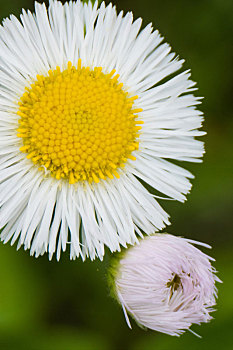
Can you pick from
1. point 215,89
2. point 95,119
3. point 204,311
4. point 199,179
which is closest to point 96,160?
point 95,119

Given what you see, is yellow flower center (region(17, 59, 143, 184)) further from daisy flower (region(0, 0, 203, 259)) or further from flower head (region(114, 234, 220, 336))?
flower head (region(114, 234, 220, 336))

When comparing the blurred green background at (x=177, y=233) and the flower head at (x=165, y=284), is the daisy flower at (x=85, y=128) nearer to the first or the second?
the flower head at (x=165, y=284)

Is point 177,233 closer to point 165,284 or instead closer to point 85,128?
point 165,284

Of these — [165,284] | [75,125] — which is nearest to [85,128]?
[75,125]

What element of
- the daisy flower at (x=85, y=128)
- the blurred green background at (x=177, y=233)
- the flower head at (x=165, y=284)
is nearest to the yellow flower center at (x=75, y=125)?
the daisy flower at (x=85, y=128)

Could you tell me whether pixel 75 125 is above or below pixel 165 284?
above

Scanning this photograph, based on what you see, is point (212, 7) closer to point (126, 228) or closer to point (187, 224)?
point (187, 224)
